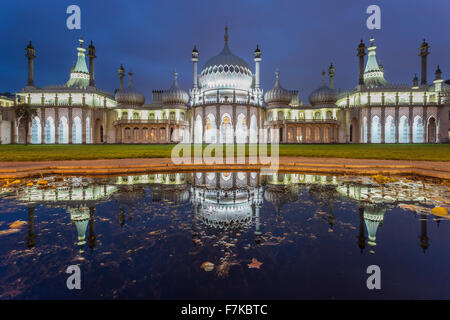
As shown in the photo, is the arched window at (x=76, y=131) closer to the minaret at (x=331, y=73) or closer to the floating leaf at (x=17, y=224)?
the floating leaf at (x=17, y=224)

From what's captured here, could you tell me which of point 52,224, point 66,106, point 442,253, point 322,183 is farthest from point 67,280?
point 66,106

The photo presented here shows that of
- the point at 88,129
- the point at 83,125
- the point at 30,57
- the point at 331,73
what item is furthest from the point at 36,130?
the point at 331,73

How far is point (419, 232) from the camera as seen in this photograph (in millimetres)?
3508

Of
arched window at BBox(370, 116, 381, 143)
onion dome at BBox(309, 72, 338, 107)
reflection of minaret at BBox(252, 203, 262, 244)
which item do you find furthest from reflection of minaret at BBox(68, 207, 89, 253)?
onion dome at BBox(309, 72, 338, 107)

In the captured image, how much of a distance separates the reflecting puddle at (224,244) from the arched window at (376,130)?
49.9 meters

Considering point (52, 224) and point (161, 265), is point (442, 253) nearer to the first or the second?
point (161, 265)

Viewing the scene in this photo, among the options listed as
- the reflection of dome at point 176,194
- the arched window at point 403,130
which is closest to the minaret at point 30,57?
the reflection of dome at point 176,194

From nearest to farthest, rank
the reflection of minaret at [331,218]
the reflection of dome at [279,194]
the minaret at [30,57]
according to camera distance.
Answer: the reflection of minaret at [331,218] < the reflection of dome at [279,194] < the minaret at [30,57]

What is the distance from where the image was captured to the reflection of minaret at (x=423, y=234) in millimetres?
3080

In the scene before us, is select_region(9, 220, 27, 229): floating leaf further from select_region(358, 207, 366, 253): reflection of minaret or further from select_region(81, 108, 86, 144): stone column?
select_region(81, 108, 86, 144): stone column

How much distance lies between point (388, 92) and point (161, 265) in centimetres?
6037

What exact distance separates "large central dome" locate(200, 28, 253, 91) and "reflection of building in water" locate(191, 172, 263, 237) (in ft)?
145

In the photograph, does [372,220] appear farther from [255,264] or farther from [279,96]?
[279,96]

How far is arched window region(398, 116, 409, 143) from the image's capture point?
48.7 metres
